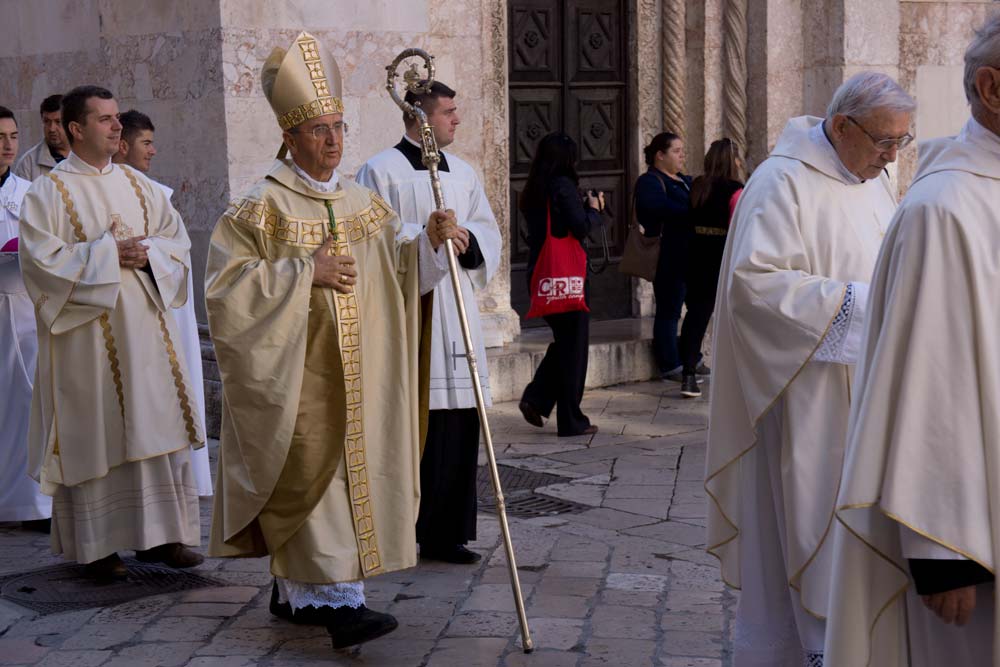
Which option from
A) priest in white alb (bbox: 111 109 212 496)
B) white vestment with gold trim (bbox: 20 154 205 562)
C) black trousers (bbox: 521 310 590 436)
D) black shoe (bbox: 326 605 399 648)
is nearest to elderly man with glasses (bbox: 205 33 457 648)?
black shoe (bbox: 326 605 399 648)

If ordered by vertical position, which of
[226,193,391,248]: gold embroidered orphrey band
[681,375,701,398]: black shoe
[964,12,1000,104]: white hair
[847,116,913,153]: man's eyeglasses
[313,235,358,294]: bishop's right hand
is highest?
[964,12,1000,104]: white hair

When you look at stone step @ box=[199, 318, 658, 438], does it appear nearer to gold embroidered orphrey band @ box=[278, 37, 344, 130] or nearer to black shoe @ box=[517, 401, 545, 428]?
black shoe @ box=[517, 401, 545, 428]

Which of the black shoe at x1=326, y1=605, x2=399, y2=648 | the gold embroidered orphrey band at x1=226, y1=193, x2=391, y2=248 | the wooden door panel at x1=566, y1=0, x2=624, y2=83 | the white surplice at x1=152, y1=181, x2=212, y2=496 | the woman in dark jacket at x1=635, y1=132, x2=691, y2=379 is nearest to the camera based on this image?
the black shoe at x1=326, y1=605, x2=399, y2=648

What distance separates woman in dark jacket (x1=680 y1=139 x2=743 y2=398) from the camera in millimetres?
9531

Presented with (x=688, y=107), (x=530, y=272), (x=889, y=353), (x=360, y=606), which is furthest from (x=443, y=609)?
(x=688, y=107)

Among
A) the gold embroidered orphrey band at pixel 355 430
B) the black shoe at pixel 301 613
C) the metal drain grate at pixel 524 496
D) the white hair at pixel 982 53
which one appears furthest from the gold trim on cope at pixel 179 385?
the white hair at pixel 982 53

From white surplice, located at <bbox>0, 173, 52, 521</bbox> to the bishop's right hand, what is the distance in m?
2.35

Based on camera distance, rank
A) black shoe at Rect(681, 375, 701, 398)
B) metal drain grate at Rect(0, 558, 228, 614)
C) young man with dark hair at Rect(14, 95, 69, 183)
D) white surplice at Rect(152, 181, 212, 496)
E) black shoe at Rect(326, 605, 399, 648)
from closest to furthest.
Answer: black shoe at Rect(326, 605, 399, 648), metal drain grate at Rect(0, 558, 228, 614), white surplice at Rect(152, 181, 212, 496), young man with dark hair at Rect(14, 95, 69, 183), black shoe at Rect(681, 375, 701, 398)

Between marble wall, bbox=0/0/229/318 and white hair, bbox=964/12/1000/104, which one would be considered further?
marble wall, bbox=0/0/229/318

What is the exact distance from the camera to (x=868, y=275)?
424 cm

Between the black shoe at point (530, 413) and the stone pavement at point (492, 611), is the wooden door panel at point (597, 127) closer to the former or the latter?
the black shoe at point (530, 413)

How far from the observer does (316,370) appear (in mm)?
4961

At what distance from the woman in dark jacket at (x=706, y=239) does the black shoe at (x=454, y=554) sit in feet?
13.1

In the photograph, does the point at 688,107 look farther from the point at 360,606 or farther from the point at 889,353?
the point at 889,353
